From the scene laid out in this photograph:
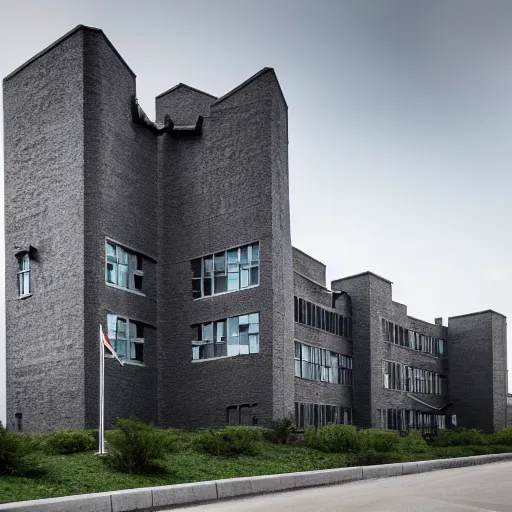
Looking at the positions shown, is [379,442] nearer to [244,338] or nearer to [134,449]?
[244,338]

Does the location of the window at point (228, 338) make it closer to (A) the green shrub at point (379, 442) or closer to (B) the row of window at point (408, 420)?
(A) the green shrub at point (379, 442)

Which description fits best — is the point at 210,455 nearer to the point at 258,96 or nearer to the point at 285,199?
the point at 285,199

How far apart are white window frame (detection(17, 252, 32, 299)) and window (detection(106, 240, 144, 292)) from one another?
13.1 ft

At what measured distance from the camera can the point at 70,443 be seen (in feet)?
68.4

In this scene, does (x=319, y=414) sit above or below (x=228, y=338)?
below

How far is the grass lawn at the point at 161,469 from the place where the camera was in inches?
544

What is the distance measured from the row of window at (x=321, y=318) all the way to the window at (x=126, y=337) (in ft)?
35.2

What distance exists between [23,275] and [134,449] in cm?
2066

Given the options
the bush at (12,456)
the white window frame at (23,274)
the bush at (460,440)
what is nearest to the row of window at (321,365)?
the bush at (460,440)

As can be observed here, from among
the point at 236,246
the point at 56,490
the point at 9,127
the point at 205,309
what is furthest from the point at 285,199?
the point at 56,490

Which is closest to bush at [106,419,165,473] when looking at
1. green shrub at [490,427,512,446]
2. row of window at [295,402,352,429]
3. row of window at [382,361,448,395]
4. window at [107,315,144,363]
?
window at [107,315,144,363]

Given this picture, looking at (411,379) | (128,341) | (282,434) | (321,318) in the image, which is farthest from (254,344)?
(411,379)

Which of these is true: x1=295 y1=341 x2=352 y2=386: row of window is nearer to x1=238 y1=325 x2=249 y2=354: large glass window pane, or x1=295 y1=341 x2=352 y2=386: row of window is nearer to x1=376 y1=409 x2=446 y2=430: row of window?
x1=376 y1=409 x2=446 y2=430: row of window

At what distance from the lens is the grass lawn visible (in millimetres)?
13827
